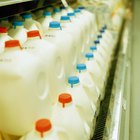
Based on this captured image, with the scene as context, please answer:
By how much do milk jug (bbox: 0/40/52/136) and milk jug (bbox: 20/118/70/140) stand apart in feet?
0.15

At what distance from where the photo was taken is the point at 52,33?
1.28 metres

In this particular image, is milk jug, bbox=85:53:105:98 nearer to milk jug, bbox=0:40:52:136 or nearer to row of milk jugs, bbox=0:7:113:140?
row of milk jugs, bbox=0:7:113:140

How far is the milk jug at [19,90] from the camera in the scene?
0.84 m

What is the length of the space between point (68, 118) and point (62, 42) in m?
0.44

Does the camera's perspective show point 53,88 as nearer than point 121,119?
Yes

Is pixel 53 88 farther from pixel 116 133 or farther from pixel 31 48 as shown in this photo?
pixel 116 133

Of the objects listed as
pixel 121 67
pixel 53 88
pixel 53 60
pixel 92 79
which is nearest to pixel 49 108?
pixel 53 88

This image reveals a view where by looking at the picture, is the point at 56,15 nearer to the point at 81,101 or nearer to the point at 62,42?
the point at 62,42

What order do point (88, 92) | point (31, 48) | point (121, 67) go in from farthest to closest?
point (121, 67) < point (88, 92) < point (31, 48)

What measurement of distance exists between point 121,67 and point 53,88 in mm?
1334

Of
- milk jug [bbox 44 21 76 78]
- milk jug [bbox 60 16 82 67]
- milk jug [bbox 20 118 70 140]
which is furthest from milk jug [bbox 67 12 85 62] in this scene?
milk jug [bbox 20 118 70 140]

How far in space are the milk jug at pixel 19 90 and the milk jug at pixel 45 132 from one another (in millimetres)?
45

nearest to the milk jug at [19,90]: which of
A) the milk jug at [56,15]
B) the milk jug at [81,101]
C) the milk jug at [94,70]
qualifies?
the milk jug at [81,101]

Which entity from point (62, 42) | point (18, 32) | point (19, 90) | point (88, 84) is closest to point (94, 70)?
point (88, 84)
